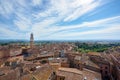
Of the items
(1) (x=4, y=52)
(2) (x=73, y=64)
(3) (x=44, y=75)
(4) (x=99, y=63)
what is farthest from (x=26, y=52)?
(3) (x=44, y=75)

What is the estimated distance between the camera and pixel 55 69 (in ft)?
77.4

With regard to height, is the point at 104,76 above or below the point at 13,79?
below

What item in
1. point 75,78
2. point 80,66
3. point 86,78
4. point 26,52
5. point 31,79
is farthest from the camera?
point 26,52

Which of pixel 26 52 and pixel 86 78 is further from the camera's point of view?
pixel 26 52

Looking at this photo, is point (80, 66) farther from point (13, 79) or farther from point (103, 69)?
point (13, 79)

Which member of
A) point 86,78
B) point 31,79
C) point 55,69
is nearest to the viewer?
point 31,79

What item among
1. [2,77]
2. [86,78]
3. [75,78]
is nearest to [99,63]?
[86,78]

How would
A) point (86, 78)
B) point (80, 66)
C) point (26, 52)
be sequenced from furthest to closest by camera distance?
point (26, 52), point (80, 66), point (86, 78)

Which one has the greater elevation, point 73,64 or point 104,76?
point 73,64

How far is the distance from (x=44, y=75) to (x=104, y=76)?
54.6 ft

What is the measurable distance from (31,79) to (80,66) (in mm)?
14727

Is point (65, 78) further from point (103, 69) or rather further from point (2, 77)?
point (103, 69)

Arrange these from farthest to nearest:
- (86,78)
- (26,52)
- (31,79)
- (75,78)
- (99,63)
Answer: (26,52)
(99,63)
(86,78)
(75,78)
(31,79)

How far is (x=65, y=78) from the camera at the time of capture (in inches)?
806
